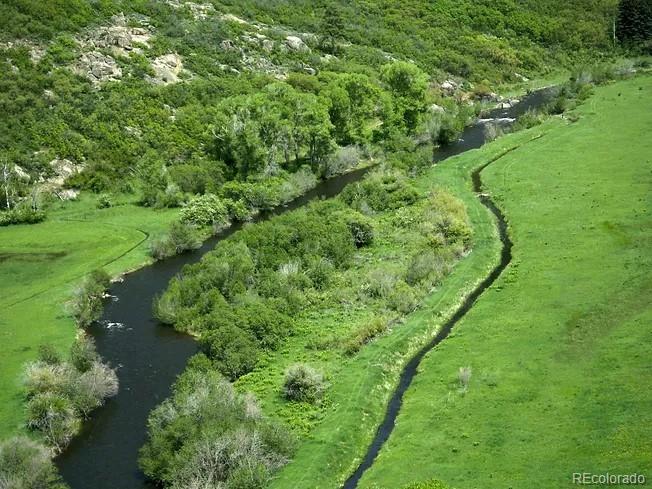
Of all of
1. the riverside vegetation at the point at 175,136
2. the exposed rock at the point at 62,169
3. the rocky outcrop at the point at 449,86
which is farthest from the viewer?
the rocky outcrop at the point at 449,86

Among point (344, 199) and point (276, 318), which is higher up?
point (344, 199)

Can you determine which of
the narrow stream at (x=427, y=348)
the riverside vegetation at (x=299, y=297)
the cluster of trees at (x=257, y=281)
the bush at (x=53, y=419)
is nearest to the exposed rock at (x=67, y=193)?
the cluster of trees at (x=257, y=281)

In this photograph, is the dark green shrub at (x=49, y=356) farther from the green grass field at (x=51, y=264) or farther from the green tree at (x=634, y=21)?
the green tree at (x=634, y=21)

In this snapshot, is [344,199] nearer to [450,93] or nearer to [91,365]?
[91,365]

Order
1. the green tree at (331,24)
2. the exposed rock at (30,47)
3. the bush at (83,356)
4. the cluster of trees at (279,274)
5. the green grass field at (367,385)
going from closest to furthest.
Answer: the green grass field at (367,385), the bush at (83,356), the cluster of trees at (279,274), the exposed rock at (30,47), the green tree at (331,24)

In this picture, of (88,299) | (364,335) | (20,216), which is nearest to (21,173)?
(20,216)

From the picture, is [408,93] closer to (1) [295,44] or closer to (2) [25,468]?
(1) [295,44]

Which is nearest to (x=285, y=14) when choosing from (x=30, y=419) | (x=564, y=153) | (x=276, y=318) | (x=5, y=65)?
(x=5, y=65)
